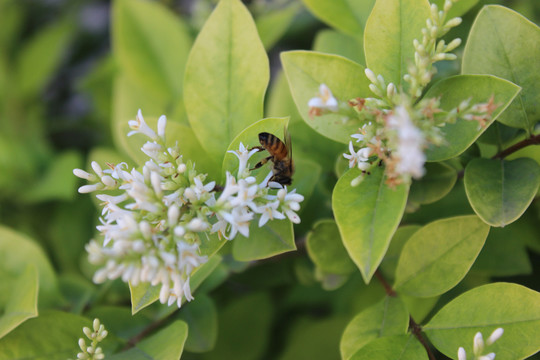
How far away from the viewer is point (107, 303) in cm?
167

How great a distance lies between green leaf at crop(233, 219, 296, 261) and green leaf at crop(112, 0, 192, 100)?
894mm

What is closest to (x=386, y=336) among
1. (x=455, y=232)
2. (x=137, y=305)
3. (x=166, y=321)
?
(x=455, y=232)

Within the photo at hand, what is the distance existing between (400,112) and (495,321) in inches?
23.5

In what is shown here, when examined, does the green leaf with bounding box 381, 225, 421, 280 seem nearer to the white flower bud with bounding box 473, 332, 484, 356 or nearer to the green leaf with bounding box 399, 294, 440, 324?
the green leaf with bounding box 399, 294, 440, 324

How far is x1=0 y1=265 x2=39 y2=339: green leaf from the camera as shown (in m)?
1.30

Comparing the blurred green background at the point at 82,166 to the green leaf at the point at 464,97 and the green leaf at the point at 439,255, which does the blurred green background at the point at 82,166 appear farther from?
the green leaf at the point at 464,97

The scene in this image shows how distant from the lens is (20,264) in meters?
1.65

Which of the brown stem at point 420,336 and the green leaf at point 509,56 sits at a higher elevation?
the green leaf at point 509,56

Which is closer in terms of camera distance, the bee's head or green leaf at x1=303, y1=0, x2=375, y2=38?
the bee's head

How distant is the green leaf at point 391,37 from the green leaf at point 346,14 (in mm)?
402

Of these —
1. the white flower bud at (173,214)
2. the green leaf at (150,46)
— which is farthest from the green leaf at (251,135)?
the green leaf at (150,46)

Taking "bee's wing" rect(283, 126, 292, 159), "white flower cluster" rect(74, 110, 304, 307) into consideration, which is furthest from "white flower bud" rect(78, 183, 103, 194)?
"bee's wing" rect(283, 126, 292, 159)

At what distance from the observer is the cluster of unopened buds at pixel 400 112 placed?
0.95 metres

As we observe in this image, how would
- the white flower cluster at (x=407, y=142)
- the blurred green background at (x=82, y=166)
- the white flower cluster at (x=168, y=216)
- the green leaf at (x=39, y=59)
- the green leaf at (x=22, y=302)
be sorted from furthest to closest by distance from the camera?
the green leaf at (x=39, y=59)
the blurred green background at (x=82, y=166)
the green leaf at (x=22, y=302)
the white flower cluster at (x=168, y=216)
the white flower cluster at (x=407, y=142)
